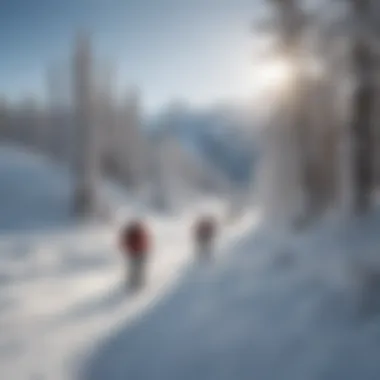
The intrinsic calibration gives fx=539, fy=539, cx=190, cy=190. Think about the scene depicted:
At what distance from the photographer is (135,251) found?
13.0 m

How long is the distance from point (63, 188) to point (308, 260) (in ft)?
83.1

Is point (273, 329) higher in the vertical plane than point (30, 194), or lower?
higher

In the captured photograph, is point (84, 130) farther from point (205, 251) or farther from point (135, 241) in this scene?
point (135, 241)

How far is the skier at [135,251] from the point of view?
13.0 metres

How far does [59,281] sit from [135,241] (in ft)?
10.7

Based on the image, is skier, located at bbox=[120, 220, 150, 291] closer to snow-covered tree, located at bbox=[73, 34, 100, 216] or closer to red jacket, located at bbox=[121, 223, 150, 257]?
red jacket, located at bbox=[121, 223, 150, 257]

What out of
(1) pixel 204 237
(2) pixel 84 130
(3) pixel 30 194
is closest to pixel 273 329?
(1) pixel 204 237

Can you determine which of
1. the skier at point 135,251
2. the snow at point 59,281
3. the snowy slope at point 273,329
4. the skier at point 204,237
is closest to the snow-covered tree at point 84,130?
the snow at point 59,281

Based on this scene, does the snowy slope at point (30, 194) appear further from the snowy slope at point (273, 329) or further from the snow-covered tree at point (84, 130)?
the snowy slope at point (273, 329)

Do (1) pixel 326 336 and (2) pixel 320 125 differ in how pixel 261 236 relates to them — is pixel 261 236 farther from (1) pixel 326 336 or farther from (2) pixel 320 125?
(1) pixel 326 336

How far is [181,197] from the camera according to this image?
210ft

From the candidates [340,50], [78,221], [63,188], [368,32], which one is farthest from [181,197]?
[368,32]

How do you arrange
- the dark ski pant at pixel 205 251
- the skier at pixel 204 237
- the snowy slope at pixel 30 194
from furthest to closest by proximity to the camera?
the snowy slope at pixel 30 194 < the dark ski pant at pixel 205 251 < the skier at pixel 204 237

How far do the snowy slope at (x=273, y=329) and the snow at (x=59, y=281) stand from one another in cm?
56
